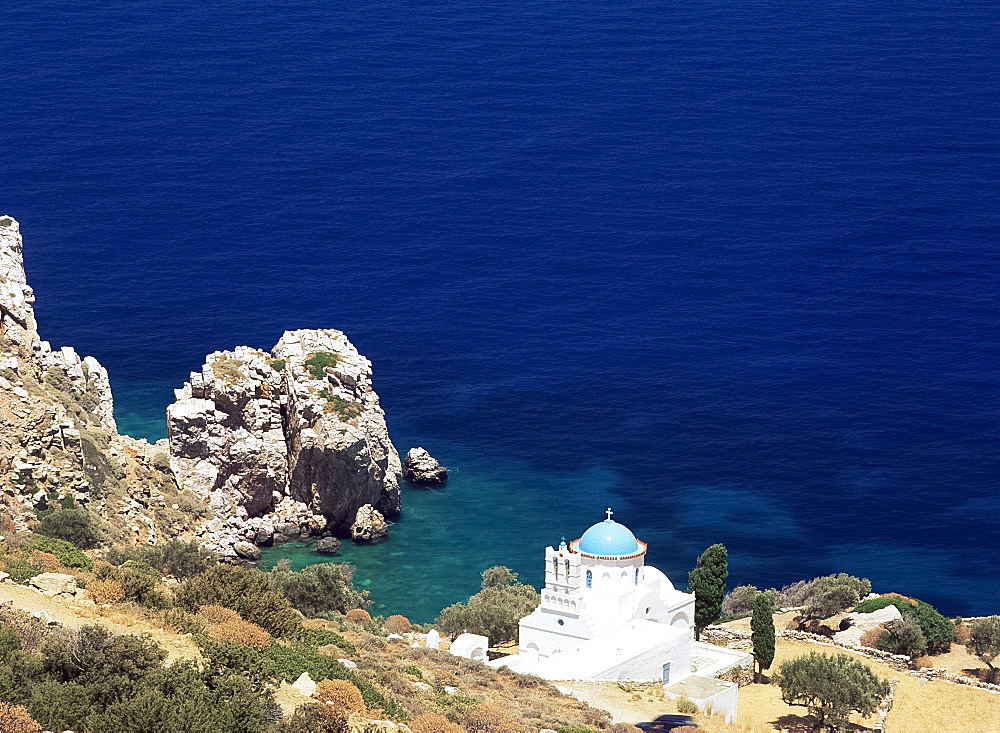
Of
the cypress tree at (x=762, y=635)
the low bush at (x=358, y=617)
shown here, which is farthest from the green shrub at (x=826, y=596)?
the low bush at (x=358, y=617)

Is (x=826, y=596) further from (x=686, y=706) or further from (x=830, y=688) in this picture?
(x=686, y=706)

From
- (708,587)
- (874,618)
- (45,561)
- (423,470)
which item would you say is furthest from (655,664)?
(423,470)

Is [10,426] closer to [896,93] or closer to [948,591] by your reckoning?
[948,591]

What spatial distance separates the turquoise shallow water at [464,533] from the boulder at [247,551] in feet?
2.87

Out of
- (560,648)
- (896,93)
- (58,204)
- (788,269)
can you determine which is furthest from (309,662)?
(896,93)

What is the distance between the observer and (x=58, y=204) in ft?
575

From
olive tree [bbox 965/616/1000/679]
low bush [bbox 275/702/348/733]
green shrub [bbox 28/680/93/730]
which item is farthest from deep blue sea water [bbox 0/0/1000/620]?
green shrub [bbox 28/680/93/730]

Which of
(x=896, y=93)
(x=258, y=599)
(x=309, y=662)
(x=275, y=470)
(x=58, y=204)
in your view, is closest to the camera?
(x=309, y=662)

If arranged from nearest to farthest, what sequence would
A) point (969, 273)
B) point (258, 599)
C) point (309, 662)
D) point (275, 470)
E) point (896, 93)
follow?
1. point (309, 662)
2. point (258, 599)
3. point (275, 470)
4. point (969, 273)
5. point (896, 93)

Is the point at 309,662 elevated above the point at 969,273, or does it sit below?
below

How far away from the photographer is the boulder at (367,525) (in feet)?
336

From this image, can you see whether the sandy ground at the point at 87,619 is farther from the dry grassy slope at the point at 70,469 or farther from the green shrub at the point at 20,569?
the dry grassy slope at the point at 70,469

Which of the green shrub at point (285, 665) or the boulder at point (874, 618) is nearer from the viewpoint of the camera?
the green shrub at point (285, 665)

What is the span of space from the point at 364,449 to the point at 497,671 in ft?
147
